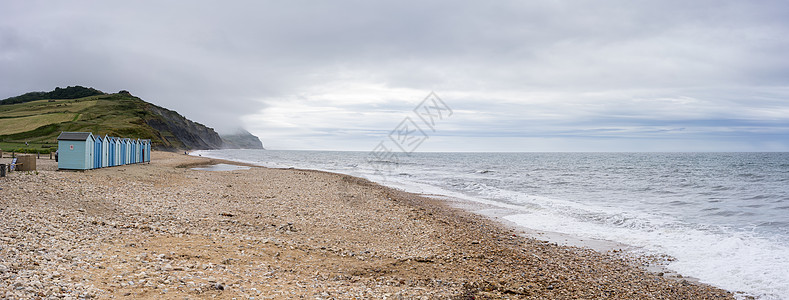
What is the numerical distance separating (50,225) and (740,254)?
1624 centimetres

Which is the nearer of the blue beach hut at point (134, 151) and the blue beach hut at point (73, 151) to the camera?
the blue beach hut at point (73, 151)

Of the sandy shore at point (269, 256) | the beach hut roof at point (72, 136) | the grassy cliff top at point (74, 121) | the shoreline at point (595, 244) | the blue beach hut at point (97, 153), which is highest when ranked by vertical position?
the grassy cliff top at point (74, 121)

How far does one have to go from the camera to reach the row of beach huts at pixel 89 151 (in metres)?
23.3

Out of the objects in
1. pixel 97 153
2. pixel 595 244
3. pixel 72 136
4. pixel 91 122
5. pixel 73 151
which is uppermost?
pixel 91 122

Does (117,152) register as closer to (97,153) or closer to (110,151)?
(110,151)

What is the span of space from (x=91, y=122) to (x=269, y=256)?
→ 295 feet

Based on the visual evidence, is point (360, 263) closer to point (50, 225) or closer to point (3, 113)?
point (50, 225)

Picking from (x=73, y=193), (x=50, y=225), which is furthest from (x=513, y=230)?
(x=73, y=193)

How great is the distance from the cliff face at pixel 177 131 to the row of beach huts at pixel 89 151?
6208 cm

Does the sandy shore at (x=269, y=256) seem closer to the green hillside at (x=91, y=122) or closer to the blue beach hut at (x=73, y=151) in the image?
the blue beach hut at (x=73, y=151)

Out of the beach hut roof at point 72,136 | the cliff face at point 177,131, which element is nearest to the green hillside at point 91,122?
the cliff face at point 177,131

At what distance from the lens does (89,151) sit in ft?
80.0

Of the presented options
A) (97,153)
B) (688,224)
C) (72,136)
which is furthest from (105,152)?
(688,224)

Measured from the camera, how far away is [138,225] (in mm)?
9812
